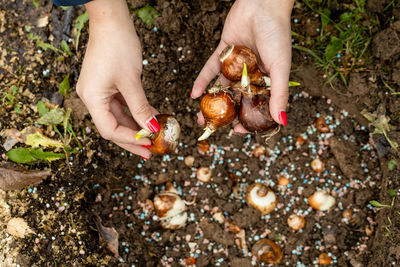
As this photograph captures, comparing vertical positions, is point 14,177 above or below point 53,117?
below

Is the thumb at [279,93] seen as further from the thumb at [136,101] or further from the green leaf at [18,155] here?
the green leaf at [18,155]

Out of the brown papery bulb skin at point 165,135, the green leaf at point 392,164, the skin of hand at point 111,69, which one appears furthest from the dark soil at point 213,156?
the skin of hand at point 111,69

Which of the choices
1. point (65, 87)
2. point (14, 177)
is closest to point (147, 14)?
point (65, 87)

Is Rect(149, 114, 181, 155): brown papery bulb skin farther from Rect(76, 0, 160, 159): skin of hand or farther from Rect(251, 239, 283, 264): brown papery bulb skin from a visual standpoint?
Rect(251, 239, 283, 264): brown papery bulb skin

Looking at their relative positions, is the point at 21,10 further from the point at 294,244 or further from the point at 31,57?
the point at 294,244

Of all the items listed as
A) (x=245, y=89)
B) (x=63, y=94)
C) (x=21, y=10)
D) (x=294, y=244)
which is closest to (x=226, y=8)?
(x=245, y=89)

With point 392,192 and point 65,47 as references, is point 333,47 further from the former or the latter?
Answer: point 65,47
